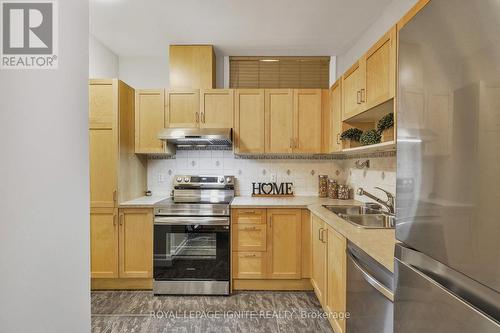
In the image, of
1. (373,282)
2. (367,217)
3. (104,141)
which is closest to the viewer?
(373,282)

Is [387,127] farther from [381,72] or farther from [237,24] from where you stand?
[237,24]

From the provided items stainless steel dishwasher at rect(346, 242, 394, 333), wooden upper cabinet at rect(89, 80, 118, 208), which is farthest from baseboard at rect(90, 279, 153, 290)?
stainless steel dishwasher at rect(346, 242, 394, 333)

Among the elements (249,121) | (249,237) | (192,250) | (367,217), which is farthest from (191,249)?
(367,217)

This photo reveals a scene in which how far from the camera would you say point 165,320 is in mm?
2264

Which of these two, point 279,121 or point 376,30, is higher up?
point 376,30

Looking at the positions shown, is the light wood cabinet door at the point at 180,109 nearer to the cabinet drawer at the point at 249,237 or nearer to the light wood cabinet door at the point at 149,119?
the light wood cabinet door at the point at 149,119

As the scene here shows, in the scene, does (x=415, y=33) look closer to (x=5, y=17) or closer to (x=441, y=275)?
(x=441, y=275)

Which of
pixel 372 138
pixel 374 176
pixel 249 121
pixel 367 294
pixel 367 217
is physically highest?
pixel 249 121

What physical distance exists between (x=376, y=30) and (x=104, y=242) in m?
3.40

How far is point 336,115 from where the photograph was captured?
2.81m

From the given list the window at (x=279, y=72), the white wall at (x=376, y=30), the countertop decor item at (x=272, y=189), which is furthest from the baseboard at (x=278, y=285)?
the white wall at (x=376, y=30)

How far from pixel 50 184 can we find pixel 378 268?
1.31 m

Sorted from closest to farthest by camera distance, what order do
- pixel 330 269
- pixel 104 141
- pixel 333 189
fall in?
pixel 330 269, pixel 104 141, pixel 333 189

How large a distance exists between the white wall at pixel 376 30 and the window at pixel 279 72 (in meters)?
0.22
